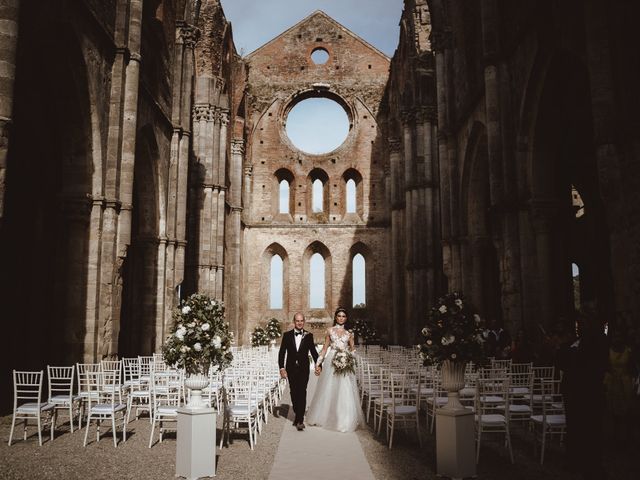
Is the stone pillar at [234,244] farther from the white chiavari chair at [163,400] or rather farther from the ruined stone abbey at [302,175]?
the white chiavari chair at [163,400]

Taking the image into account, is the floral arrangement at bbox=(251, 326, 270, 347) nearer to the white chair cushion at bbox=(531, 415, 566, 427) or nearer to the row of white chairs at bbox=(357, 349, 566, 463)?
the row of white chairs at bbox=(357, 349, 566, 463)

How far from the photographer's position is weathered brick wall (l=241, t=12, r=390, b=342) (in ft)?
105

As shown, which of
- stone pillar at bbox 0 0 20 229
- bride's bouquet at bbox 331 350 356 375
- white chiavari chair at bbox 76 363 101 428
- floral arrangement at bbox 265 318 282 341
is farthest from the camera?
floral arrangement at bbox 265 318 282 341

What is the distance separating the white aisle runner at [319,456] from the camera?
554 cm

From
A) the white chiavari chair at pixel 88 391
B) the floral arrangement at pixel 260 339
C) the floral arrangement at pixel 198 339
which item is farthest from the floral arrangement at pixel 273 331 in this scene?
the floral arrangement at pixel 198 339

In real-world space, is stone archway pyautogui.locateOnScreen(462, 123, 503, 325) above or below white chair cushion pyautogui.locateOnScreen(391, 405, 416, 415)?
above

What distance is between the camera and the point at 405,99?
2469 cm

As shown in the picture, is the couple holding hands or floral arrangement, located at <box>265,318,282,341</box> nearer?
the couple holding hands

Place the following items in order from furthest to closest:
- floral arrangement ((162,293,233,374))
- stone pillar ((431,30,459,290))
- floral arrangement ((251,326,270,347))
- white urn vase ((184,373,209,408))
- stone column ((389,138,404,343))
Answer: stone column ((389,138,404,343)) → floral arrangement ((251,326,270,347)) → stone pillar ((431,30,459,290)) → floral arrangement ((162,293,233,374)) → white urn vase ((184,373,209,408))

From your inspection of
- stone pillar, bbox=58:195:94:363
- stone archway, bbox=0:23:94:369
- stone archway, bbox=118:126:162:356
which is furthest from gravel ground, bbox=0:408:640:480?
stone archway, bbox=118:126:162:356

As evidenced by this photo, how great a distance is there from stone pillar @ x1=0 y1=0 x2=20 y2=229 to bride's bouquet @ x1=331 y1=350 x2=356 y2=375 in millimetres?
5144

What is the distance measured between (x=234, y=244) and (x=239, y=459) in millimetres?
22543

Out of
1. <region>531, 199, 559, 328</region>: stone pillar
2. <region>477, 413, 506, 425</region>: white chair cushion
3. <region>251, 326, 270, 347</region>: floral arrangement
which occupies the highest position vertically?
<region>531, 199, 559, 328</region>: stone pillar

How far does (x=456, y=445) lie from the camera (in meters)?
5.42
